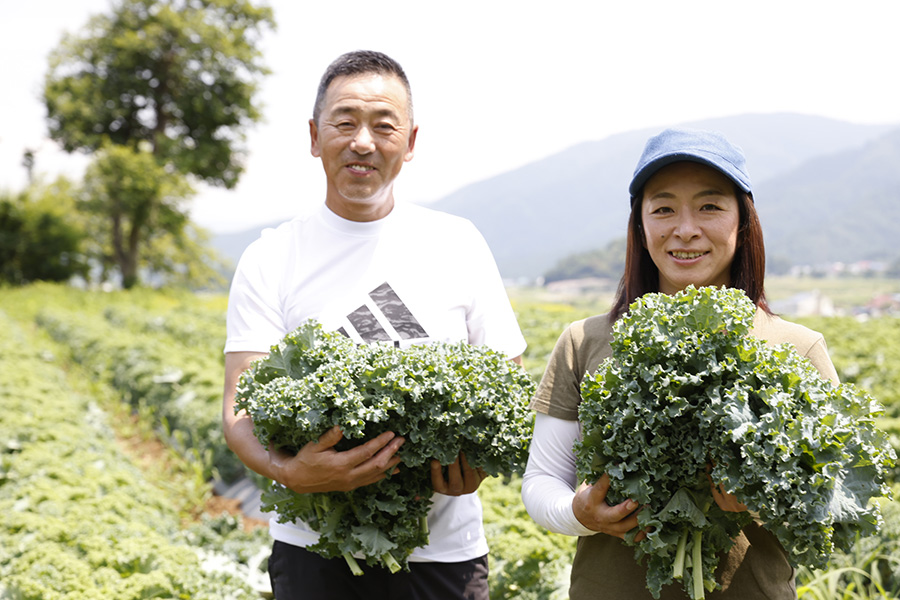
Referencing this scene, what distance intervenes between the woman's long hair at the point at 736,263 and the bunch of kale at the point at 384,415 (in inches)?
20.7

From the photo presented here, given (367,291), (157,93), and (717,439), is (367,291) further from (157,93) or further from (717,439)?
(157,93)

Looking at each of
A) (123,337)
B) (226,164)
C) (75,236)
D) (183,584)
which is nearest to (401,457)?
(183,584)

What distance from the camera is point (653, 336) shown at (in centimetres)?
197

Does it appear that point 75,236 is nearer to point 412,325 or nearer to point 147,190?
point 147,190

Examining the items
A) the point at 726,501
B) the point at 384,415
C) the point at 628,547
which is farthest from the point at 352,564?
the point at 726,501

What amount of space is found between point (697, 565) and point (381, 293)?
148 centimetres

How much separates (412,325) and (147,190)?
119 feet

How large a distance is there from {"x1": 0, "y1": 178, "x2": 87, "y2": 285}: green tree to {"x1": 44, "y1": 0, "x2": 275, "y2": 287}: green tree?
421 cm

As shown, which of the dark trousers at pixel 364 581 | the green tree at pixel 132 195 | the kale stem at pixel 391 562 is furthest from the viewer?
the green tree at pixel 132 195

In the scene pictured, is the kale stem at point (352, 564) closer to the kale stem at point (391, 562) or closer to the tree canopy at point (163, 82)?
the kale stem at point (391, 562)

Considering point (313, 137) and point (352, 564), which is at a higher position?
point (313, 137)

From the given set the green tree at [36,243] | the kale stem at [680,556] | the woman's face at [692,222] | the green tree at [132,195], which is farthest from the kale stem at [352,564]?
the green tree at [36,243]

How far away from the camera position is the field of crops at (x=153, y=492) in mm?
4016

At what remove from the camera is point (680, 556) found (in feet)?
6.57
